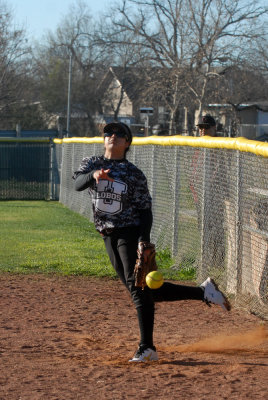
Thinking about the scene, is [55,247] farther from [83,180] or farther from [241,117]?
[241,117]

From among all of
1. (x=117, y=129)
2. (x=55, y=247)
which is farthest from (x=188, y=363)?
(x=55, y=247)

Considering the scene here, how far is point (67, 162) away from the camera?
19.8 metres

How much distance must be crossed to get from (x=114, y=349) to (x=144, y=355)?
52cm

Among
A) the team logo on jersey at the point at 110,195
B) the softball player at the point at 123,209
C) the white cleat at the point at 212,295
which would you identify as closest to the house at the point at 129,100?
the white cleat at the point at 212,295

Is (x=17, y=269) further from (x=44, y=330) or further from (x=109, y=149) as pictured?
(x=109, y=149)

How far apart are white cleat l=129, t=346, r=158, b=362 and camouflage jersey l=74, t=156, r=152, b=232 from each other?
926mm

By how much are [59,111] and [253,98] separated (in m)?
16.6

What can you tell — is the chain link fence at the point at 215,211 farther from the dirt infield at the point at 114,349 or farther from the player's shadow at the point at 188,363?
the player's shadow at the point at 188,363

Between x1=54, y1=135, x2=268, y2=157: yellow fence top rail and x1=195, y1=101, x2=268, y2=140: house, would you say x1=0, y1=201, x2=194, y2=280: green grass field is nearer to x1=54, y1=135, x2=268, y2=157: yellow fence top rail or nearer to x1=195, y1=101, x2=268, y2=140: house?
x1=54, y1=135, x2=268, y2=157: yellow fence top rail

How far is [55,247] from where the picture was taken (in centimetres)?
1155

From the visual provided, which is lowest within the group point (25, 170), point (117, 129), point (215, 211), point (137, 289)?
point (25, 170)

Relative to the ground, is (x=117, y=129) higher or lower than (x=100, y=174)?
higher

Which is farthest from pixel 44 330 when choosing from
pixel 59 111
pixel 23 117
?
pixel 59 111

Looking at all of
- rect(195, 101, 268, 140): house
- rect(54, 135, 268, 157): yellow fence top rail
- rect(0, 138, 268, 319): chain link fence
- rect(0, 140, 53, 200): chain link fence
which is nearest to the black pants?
rect(0, 138, 268, 319): chain link fence
